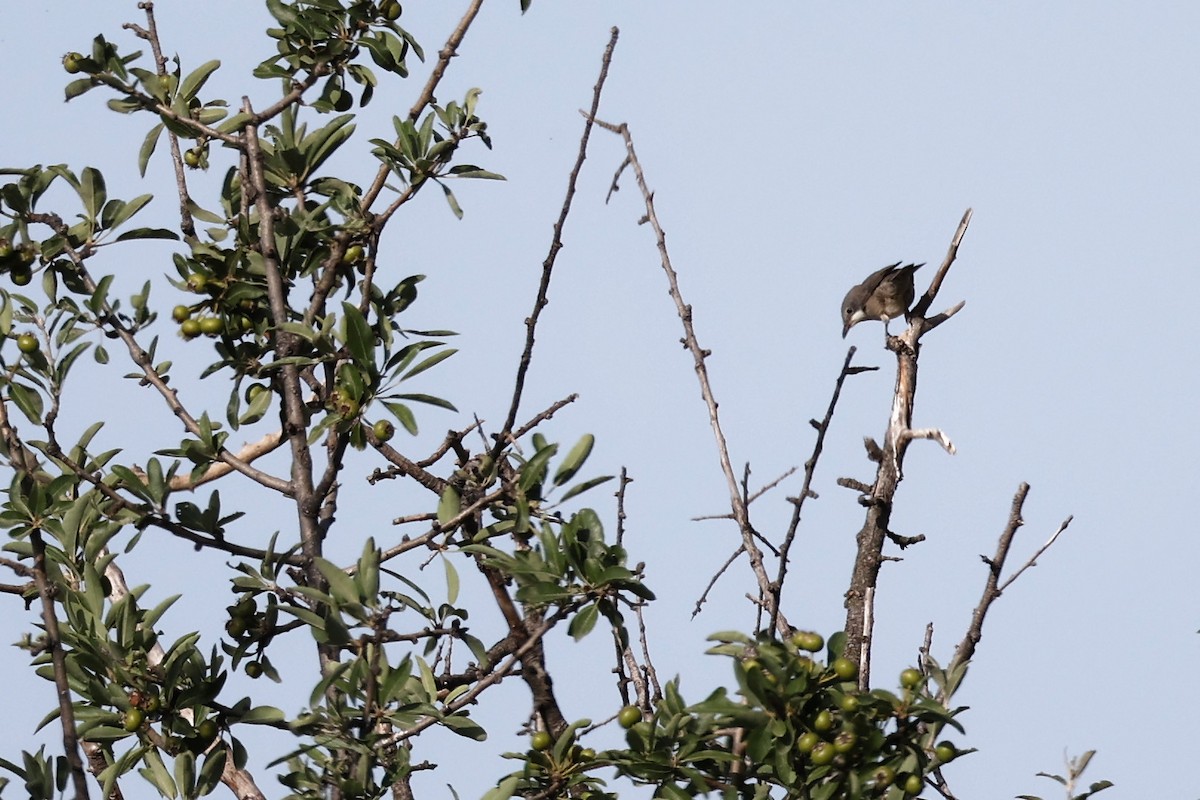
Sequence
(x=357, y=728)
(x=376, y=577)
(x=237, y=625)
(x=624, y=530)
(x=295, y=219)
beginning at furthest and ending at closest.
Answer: (x=624, y=530) < (x=295, y=219) < (x=237, y=625) < (x=357, y=728) < (x=376, y=577)

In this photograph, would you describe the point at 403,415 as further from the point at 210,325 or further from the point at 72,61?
the point at 72,61

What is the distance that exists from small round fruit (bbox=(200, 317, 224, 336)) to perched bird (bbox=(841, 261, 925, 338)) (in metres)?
6.58

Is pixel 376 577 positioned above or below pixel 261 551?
below

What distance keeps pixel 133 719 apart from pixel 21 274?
1146mm

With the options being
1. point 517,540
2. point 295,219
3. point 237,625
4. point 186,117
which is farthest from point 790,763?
point 186,117

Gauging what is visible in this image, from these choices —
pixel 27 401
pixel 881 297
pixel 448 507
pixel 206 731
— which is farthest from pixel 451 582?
pixel 881 297

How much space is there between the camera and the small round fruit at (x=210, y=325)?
3.36 metres

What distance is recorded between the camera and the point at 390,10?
11.7ft

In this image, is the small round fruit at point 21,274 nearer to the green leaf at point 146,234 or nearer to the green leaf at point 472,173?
the green leaf at point 146,234

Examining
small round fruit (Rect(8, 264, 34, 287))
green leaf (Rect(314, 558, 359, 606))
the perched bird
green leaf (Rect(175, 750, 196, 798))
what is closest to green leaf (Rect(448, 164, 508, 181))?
small round fruit (Rect(8, 264, 34, 287))

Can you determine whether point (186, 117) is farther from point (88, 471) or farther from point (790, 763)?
point (790, 763)

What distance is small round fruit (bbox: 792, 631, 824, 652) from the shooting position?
2969 mm

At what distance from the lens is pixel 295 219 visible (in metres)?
3.47

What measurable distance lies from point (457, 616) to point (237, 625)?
0.52 m
